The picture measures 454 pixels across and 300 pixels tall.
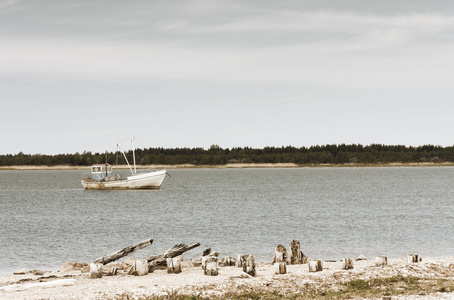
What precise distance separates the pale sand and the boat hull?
7903 centimetres

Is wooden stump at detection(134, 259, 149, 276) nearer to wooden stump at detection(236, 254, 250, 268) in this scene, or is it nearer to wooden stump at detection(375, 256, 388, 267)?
wooden stump at detection(236, 254, 250, 268)

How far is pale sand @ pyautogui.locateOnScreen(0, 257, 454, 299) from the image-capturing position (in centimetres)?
1692

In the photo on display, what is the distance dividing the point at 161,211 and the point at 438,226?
2990 cm

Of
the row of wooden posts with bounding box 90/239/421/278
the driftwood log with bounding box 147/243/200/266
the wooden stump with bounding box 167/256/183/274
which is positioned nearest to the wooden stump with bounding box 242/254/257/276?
the row of wooden posts with bounding box 90/239/421/278

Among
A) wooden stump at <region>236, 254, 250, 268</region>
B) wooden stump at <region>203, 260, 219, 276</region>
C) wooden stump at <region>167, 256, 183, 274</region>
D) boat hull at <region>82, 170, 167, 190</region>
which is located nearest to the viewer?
wooden stump at <region>203, 260, 219, 276</region>

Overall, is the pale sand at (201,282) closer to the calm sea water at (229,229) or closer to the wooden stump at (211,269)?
the wooden stump at (211,269)

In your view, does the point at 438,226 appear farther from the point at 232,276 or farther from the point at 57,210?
the point at 57,210

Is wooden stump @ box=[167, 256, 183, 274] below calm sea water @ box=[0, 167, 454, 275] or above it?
above

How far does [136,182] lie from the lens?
101 m

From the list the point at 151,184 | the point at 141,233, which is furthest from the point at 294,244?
the point at 151,184

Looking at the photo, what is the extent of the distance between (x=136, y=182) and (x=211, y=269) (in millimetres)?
82437

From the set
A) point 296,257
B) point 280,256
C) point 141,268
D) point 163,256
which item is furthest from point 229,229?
point 141,268

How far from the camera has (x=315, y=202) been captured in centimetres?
7350

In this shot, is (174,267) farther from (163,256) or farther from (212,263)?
(212,263)
